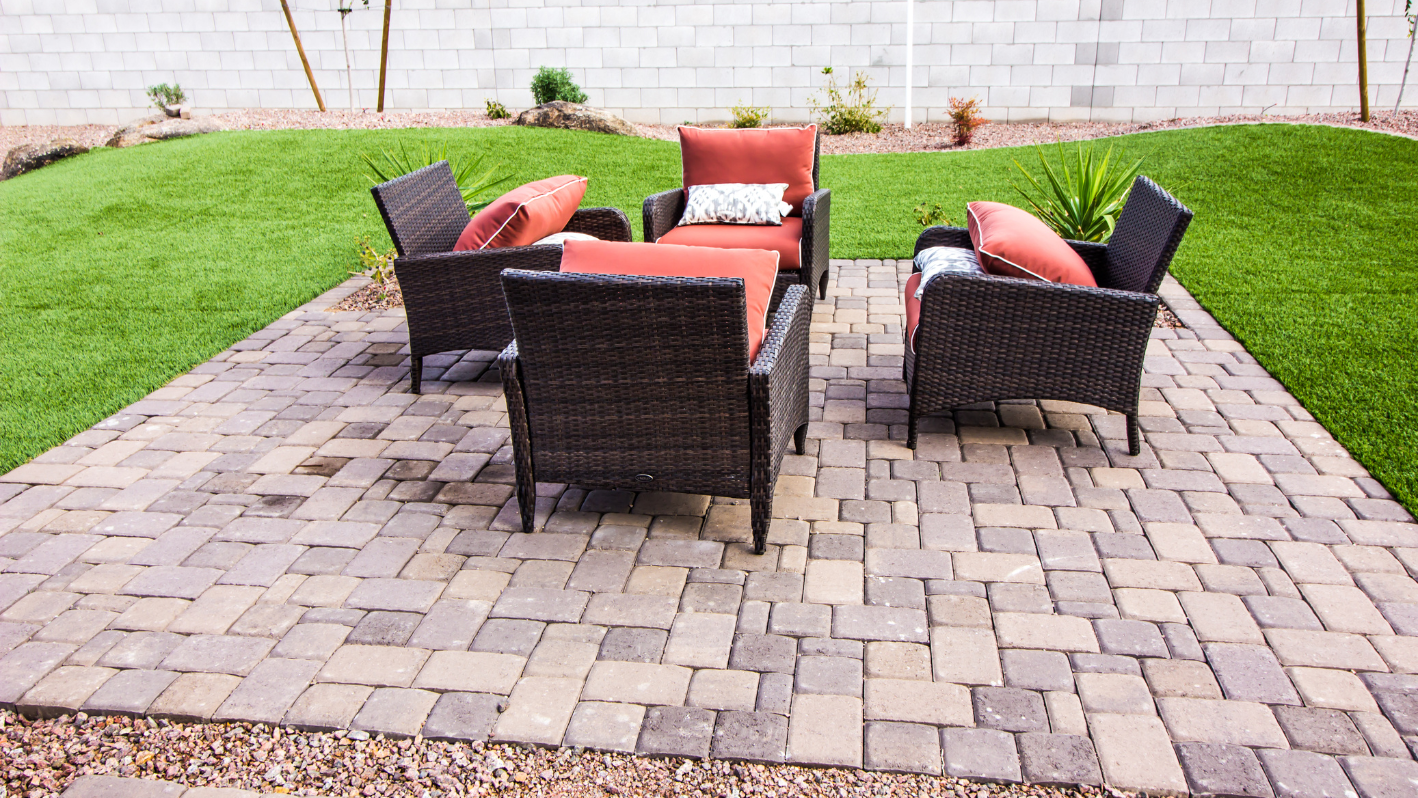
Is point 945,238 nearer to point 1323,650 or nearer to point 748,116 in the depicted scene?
point 1323,650

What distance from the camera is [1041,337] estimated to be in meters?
3.33

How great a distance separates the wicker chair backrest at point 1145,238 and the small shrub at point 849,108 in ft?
24.7

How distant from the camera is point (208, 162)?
9.26m

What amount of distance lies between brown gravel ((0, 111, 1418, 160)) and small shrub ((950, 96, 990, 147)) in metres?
0.12

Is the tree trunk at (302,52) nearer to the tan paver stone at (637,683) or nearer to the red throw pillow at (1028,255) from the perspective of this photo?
the red throw pillow at (1028,255)

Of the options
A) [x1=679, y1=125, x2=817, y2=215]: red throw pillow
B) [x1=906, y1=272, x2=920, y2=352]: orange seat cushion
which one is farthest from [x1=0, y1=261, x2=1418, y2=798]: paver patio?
[x1=679, y1=125, x2=817, y2=215]: red throw pillow

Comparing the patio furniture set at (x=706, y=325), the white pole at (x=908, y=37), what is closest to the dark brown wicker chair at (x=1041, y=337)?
the patio furniture set at (x=706, y=325)

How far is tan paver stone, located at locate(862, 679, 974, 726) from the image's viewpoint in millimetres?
2143

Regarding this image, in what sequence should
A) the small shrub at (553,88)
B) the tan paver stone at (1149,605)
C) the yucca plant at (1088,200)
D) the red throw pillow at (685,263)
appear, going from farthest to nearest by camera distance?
the small shrub at (553,88) → the yucca plant at (1088,200) → the red throw pillow at (685,263) → the tan paver stone at (1149,605)

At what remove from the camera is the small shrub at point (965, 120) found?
10.2 metres

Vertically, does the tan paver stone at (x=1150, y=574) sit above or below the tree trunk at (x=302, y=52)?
below

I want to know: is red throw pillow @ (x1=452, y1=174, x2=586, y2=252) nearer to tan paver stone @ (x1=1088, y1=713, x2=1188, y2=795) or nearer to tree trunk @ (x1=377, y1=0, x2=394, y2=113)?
tan paver stone @ (x1=1088, y1=713, x2=1188, y2=795)

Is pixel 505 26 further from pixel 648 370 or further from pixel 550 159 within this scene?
pixel 648 370

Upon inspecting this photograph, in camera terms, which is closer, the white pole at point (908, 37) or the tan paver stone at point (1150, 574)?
the tan paver stone at point (1150, 574)
